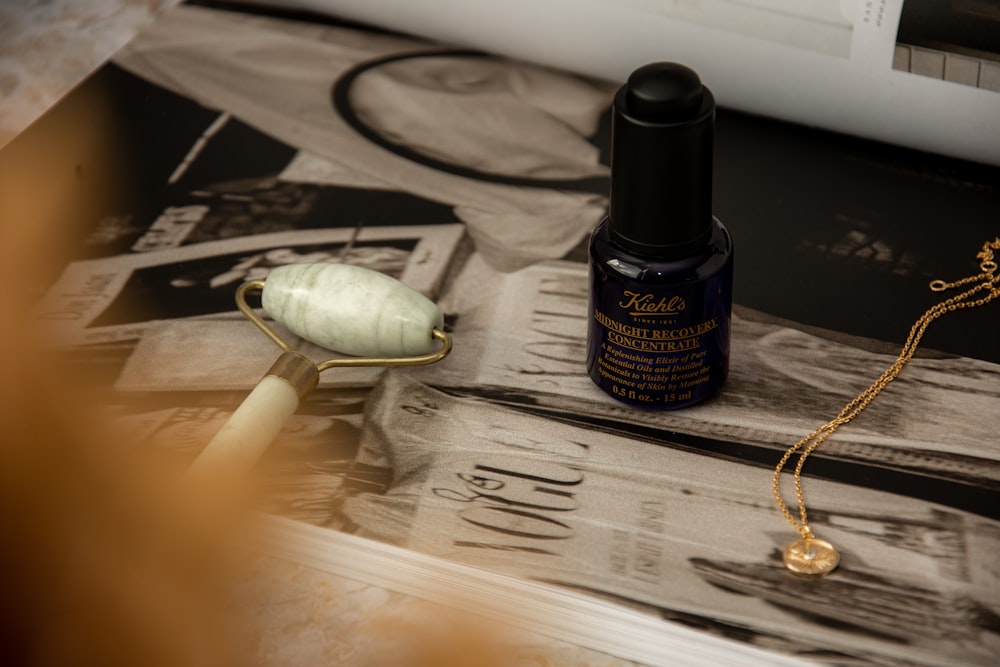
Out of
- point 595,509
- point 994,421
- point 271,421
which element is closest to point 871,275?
point 994,421

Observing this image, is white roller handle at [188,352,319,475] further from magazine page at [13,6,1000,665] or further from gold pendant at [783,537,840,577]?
gold pendant at [783,537,840,577]

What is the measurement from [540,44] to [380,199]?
203mm

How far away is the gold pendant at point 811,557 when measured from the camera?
533 mm

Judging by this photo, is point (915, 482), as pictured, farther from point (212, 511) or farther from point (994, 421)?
point (212, 511)

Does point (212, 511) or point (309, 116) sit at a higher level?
point (309, 116)

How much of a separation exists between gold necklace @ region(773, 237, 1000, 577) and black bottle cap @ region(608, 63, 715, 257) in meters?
0.13

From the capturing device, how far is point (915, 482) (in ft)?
1.89

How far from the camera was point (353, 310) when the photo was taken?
632 mm

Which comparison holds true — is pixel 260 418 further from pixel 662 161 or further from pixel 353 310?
pixel 662 161

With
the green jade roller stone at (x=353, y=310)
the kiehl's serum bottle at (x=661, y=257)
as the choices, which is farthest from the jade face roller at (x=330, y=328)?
the kiehl's serum bottle at (x=661, y=257)

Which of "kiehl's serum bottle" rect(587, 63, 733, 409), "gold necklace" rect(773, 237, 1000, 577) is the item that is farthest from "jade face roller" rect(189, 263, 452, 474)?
"gold necklace" rect(773, 237, 1000, 577)

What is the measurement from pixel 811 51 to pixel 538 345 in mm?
299

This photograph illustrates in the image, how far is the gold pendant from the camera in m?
0.53

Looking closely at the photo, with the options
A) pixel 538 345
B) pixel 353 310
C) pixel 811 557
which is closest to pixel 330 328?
pixel 353 310
